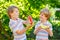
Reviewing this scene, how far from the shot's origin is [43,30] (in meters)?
4.17

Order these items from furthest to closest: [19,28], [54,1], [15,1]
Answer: [54,1] → [15,1] → [19,28]

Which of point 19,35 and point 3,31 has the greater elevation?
point 19,35

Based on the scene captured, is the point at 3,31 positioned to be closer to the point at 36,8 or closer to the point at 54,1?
the point at 36,8

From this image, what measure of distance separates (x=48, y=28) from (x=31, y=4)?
223cm

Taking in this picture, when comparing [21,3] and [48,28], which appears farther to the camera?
[21,3]

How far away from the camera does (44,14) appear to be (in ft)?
13.7

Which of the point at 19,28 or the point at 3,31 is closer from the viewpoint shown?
the point at 19,28

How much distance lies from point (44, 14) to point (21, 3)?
1920 millimetres

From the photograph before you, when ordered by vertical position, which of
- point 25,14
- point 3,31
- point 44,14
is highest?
point 44,14

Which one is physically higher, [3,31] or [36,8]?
[36,8]

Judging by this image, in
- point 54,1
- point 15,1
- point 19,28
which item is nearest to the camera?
point 19,28

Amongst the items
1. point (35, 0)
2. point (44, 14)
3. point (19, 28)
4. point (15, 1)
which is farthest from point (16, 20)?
point (35, 0)

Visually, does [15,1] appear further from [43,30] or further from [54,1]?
[43,30]

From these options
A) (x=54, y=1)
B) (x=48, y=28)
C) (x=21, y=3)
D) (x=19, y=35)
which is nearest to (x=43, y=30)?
(x=48, y=28)
